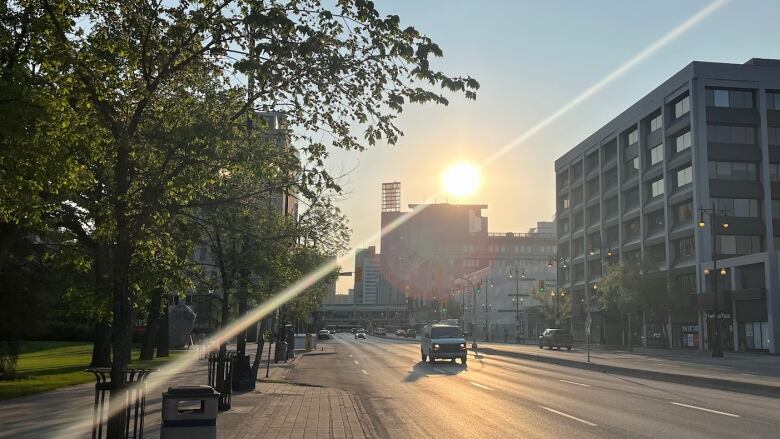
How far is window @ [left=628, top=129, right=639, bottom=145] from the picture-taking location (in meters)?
79.7

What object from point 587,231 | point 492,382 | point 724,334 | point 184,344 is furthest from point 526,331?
point 492,382

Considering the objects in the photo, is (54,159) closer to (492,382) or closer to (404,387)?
(404,387)

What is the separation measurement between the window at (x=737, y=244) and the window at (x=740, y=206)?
208cm

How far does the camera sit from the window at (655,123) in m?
74.0

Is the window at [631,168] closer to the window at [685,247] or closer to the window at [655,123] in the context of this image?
the window at [655,123]

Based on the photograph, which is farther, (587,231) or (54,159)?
(587,231)

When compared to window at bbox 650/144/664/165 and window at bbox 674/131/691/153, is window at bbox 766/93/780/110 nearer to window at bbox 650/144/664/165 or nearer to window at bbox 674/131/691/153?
window at bbox 674/131/691/153

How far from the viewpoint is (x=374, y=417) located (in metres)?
15.9

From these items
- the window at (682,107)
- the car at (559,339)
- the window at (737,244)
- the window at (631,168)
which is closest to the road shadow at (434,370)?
the car at (559,339)

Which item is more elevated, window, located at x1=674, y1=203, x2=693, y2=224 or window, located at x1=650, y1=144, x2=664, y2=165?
window, located at x1=650, y1=144, x2=664, y2=165

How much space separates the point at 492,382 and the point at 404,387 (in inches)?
144

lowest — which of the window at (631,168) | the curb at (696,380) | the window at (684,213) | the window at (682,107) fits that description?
the curb at (696,380)

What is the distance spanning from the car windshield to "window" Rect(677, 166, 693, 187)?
124ft

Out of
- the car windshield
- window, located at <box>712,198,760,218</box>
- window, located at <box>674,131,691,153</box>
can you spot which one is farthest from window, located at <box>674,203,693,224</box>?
the car windshield
